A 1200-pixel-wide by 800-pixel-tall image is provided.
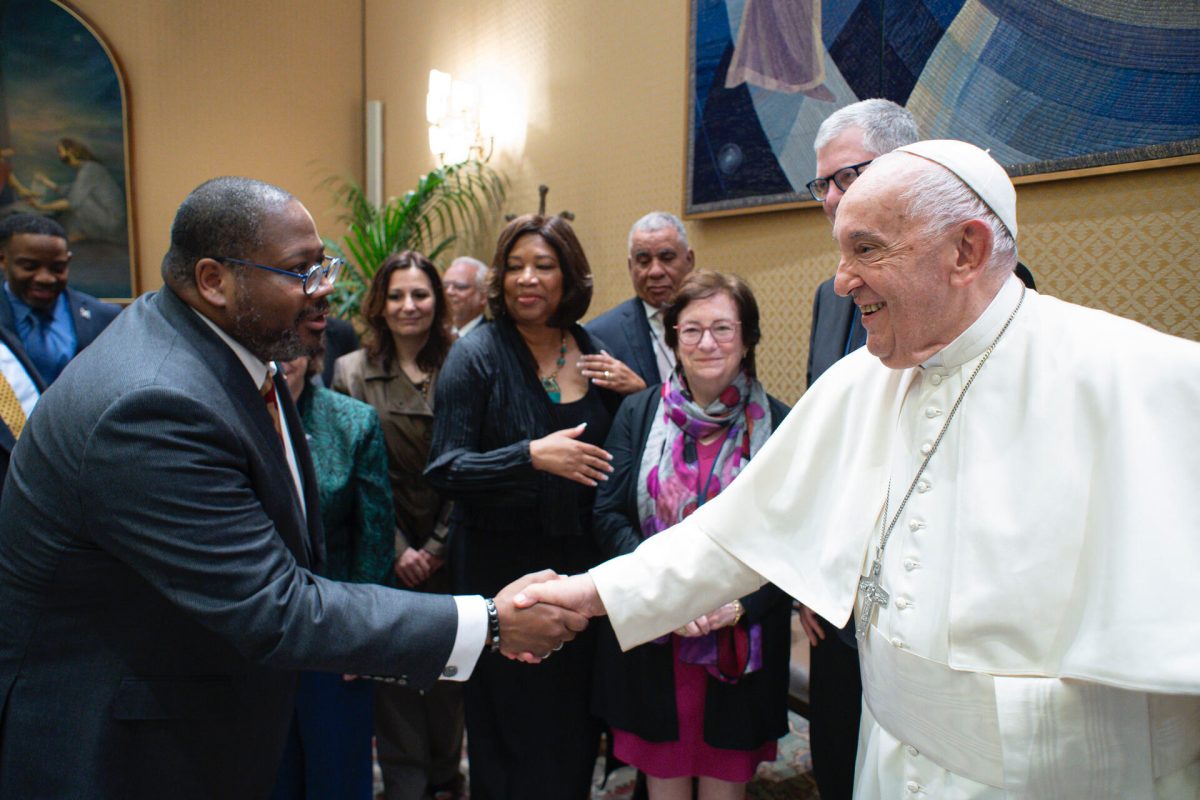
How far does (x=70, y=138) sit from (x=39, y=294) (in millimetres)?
3738

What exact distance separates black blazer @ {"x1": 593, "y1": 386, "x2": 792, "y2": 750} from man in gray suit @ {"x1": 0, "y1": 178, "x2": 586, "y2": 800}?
2.58 ft

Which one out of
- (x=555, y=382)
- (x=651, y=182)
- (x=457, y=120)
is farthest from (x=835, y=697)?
(x=457, y=120)

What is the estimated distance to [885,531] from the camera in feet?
5.00

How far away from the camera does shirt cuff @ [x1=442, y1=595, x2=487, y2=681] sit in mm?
1718

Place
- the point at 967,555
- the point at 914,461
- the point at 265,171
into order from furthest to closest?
1. the point at 265,171
2. the point at 914,461
3. the point at 967,555

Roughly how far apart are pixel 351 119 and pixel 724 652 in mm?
7161

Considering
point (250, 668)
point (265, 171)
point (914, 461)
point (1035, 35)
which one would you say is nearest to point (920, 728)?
point (914, 461)

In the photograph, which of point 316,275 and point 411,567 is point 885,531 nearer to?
point 316,275

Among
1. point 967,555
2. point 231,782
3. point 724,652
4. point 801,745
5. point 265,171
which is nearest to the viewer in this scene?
point 967,555

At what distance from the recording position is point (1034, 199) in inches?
121

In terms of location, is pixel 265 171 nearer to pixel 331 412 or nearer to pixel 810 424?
pixel 331 412

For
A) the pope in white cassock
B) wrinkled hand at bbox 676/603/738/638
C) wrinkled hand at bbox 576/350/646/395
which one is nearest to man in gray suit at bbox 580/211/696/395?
wrinkled hand at bbox 576/350/646/395

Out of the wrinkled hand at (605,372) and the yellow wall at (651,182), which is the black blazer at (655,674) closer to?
the wrinkled hand at (605,372)

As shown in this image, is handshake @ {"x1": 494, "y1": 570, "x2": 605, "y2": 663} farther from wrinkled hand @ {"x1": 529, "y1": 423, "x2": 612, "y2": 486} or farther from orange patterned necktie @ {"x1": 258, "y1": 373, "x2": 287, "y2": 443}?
orange patterned necktie @ {"x1": 258, "y1": 373, "x2": 287, "y2": 443}
